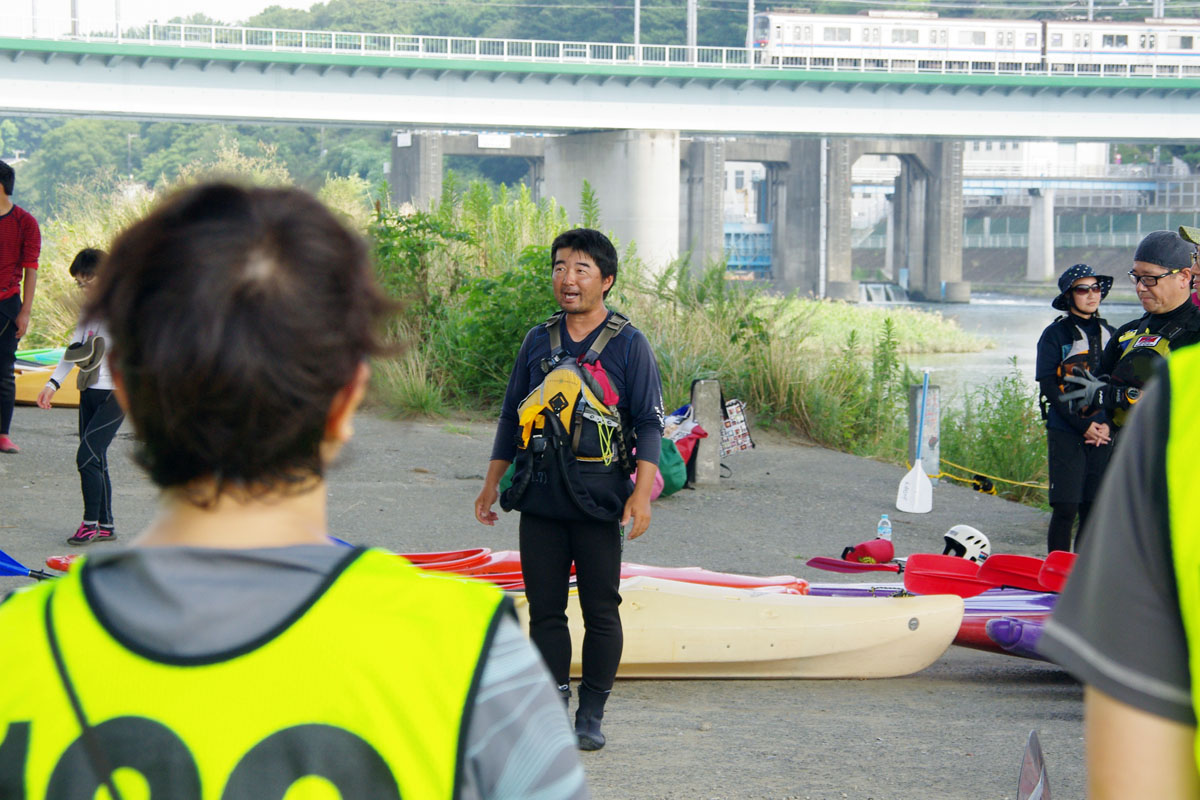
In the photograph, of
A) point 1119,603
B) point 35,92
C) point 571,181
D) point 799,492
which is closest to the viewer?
point 1119,603

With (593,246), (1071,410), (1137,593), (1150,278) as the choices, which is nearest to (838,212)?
(1071,410)

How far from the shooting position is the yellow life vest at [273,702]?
1.09m

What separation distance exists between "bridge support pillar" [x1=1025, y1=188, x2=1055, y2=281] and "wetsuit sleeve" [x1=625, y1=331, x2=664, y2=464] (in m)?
87.3

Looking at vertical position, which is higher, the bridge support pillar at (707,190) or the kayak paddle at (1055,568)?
the bridge support pillar at (707,190)

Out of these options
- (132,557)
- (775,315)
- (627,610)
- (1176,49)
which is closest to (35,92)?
(775,315)

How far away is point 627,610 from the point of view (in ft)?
17.2

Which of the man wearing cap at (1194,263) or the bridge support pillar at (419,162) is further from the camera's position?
the bridge support pillar at (419,162)

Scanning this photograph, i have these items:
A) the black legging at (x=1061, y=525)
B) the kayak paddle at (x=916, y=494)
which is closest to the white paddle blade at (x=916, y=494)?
the kayak paddle at (x=916, y=494)

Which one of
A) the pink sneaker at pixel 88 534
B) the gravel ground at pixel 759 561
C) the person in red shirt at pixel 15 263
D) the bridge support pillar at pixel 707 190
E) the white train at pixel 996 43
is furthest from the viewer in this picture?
the bridge support pillar at pixel 707 190

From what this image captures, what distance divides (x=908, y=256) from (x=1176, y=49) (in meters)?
25.5

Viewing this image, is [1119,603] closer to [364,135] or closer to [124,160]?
[124,160]

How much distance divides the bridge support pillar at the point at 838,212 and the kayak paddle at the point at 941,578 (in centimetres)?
6882

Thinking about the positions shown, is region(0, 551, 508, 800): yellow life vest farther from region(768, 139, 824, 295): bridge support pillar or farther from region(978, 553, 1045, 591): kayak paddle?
region(768, 139, 824, 295): bridge support pillar

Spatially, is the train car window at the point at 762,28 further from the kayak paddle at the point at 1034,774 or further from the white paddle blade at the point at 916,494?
the kayak paddle at the point at 1034,774
